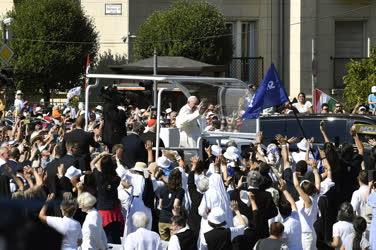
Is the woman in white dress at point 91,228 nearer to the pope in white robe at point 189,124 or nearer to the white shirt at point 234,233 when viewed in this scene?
the white shirt at point 234,233

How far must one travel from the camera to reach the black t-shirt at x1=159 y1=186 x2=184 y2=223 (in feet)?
35.8

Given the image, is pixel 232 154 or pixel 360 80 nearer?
pixel 232 154

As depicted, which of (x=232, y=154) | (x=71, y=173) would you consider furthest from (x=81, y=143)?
(x=232, y=154)

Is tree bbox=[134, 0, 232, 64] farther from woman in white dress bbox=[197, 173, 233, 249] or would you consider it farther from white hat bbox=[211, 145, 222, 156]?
woman in white dress bbox=[197, 173, 233, 249]

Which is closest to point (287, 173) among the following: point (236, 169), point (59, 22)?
point (236, 169)

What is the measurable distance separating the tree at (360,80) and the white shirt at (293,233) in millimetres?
21594

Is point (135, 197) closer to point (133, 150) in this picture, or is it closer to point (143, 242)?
point (143, 242)

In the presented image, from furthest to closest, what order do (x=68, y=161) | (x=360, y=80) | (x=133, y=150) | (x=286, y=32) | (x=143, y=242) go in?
(x=286, y=32)
(x=360, y=80)
(x=133, y=150)
(x=68, y=161)
(x=143, y=242)

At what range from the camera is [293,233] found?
32.7 ft

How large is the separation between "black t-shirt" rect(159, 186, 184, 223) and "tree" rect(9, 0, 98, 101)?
25864 millimetres

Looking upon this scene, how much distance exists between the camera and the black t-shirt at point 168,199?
429 inches

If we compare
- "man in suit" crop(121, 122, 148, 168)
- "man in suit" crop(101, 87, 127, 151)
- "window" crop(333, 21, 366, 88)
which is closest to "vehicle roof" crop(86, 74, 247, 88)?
"man in suit" crop(101, 87, 127, 151)

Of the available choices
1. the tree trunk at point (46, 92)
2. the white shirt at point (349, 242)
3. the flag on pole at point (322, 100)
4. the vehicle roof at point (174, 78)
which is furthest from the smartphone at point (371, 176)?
the tree trunk at point (46, 92)

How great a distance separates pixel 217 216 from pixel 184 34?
27506 millimetres
